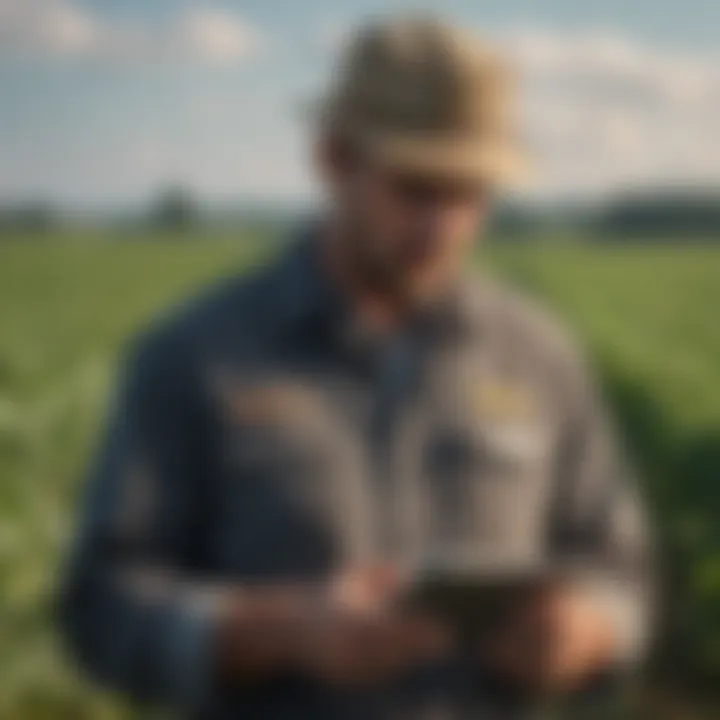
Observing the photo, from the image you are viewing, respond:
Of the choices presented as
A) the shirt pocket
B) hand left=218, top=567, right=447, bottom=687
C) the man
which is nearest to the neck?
the man

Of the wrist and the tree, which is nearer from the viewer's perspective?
the wrist

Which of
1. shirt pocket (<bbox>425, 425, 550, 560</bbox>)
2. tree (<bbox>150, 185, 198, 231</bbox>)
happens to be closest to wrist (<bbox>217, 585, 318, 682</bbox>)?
shirt pocket (<bbox>425, 425, 550, 560</bbox>)

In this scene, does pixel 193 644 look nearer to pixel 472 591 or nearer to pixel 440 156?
pixel 472 591

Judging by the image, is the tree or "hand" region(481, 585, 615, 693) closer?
"hand" region(481, 585, 615, 693)

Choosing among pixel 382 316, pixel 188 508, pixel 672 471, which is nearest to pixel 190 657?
pixel 188 508

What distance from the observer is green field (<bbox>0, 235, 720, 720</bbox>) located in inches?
42.5

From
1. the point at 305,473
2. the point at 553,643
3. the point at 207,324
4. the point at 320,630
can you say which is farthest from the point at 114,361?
the point at 553,643

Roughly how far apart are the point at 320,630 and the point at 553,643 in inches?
8.0

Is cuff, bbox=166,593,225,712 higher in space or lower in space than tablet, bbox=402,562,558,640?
lower

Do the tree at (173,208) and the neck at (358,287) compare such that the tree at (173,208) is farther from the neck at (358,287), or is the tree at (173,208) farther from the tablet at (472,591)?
the tablet at (472,591)

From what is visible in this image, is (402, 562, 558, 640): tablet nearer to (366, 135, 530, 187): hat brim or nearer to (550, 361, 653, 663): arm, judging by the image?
(550, 361, 653, 663): arm

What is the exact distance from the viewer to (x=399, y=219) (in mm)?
984

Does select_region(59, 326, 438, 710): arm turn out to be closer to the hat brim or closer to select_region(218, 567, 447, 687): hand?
select_region(218, 567, 447, 687): hand

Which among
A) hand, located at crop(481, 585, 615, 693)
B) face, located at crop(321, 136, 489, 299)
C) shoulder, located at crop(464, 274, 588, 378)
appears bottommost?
hand, located at crop(481, 585, 615, 693)
